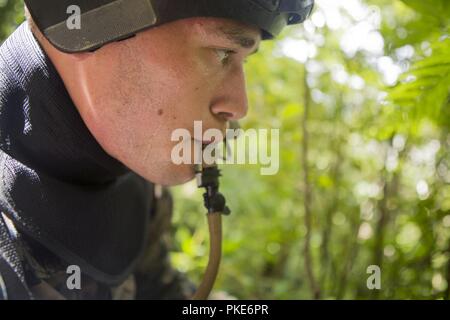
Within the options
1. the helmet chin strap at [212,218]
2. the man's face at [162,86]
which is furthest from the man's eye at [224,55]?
the helmet chin strap at [212,218]

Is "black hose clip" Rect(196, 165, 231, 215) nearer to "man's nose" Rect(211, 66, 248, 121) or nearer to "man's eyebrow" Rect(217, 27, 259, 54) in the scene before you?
"man's nose" Rect(211, 66, 248, 121)

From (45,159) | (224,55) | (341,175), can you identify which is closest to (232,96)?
(224,55)

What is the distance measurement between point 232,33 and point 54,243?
1.76 feet

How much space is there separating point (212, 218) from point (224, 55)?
0.35m

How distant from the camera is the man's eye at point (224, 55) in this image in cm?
99

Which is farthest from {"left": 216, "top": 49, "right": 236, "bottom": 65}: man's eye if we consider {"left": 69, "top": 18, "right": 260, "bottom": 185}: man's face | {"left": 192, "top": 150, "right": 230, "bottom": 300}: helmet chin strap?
{"left": 192, "top": 150, "right": 230, "bottom": 300}: helmet chin strap

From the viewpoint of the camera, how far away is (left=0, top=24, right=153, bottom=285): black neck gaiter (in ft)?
3.21

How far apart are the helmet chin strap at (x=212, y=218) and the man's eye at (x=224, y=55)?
24 centimetres

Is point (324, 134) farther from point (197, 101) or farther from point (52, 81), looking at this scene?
point (52, 81)

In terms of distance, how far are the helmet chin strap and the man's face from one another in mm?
81

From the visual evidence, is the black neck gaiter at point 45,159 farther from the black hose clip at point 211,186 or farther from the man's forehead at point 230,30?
the man's forehead at point 230,30

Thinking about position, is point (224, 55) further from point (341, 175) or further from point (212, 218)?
point (341, 175)
